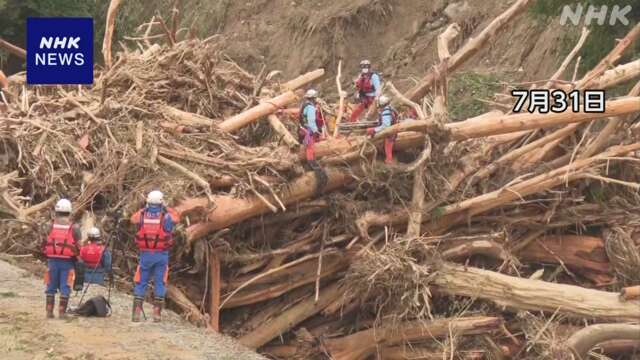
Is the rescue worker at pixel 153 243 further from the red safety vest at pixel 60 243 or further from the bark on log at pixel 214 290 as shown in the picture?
the bark on log at pixel 214 290

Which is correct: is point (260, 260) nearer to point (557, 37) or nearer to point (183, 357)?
point (183, 357)

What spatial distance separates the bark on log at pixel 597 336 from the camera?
9.66 metres

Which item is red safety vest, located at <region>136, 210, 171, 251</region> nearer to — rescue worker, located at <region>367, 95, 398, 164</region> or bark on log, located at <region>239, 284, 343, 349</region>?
bark on log, located at <region>239, 284, 343, 349</region>

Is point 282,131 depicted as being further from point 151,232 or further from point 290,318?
point 151,232

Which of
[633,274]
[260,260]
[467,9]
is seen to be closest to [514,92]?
[633,274]

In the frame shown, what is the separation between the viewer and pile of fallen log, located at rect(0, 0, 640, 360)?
10.0 meters

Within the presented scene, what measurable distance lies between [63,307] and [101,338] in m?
0.72

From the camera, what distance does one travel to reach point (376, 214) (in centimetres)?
1067

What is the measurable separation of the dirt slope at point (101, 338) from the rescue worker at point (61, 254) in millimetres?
207

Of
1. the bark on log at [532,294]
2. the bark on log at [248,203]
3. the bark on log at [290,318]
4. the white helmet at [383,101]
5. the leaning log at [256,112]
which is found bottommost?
the bark on log at [290,318]

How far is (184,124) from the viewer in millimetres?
11195

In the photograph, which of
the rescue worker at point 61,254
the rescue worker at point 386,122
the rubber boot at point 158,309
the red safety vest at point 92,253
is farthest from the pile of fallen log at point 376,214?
the rescue worker at point 61,254

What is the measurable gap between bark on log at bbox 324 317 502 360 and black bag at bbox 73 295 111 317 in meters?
3.21

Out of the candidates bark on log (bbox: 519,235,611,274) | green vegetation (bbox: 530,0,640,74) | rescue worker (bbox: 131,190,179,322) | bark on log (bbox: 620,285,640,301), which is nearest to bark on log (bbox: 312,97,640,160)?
bark on log (bbox: 519,235,611,274)
